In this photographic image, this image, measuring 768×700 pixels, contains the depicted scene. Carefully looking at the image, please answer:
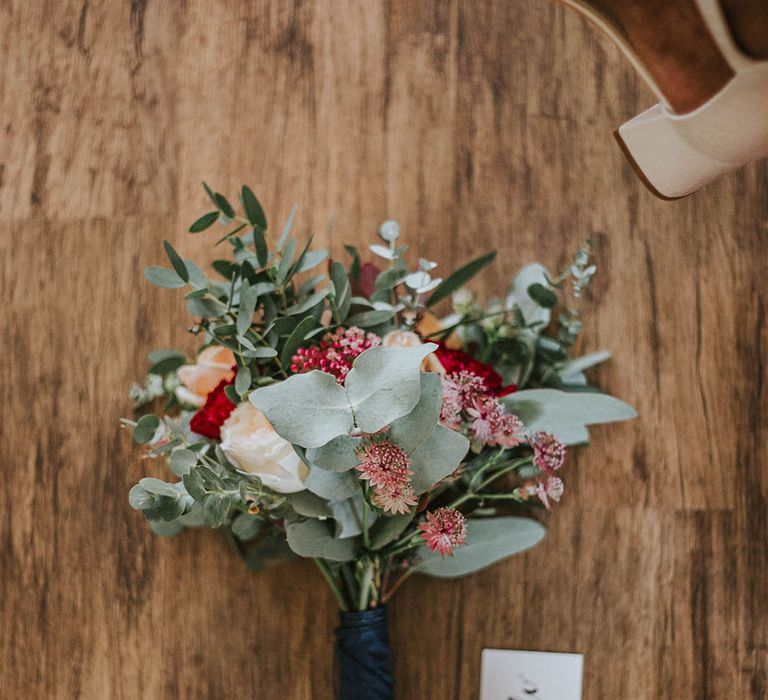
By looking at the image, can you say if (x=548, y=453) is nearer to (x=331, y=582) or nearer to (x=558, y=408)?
(x=558, y=408)

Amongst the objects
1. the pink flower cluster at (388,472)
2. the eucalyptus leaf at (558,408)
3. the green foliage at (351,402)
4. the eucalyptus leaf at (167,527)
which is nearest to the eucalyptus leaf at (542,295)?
the green foliage at (351,402)

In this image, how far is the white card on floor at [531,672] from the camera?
2.66 feet

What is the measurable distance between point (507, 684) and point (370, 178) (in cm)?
59

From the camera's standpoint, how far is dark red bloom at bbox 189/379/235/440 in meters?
0.63

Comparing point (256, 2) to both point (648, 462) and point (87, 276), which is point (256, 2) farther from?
point (648, 462)

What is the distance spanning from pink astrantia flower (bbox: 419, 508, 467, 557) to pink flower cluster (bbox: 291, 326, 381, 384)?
12 cm

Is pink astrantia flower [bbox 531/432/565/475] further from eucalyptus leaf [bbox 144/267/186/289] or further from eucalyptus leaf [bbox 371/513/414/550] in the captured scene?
eucalyptus leaf [bbox 144/267/186/289]

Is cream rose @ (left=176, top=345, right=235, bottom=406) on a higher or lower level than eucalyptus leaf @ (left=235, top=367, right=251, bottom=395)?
higher

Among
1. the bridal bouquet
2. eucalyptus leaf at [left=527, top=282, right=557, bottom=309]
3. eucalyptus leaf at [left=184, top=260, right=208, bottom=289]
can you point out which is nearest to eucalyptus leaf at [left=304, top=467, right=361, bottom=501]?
the bridal bouquet

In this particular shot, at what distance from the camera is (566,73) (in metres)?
0.86

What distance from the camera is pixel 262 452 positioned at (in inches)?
22.5

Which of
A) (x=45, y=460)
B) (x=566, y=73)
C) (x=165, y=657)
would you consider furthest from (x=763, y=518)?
(x=45, y=460)

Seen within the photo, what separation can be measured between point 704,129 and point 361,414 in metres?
0.32

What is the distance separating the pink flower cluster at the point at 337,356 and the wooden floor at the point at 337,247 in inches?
11.3
